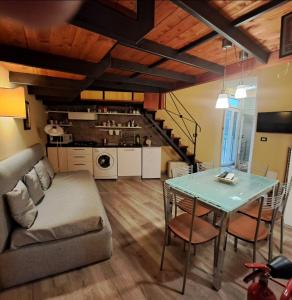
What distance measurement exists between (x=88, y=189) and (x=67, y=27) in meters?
2.07

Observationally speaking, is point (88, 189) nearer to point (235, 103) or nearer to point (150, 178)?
point (150, 178)

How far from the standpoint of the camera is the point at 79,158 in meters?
4.73

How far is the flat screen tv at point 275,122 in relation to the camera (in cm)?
359

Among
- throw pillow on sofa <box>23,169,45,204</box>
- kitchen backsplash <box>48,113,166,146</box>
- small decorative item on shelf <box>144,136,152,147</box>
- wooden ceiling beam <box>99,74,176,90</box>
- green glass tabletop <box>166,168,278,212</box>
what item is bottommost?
throw pillow on sofa <box>23,169,45,204</box>

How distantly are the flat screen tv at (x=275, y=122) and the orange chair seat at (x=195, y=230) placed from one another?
287cm

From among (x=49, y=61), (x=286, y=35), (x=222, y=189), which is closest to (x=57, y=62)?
(x=49, y=61)

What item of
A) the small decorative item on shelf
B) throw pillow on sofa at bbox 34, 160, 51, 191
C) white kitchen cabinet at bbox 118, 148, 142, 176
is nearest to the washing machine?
white kitchen cabinet at bbox 118, 148, 142, 176

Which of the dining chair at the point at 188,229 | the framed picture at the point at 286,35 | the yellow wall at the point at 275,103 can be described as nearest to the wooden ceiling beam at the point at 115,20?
the framed picture at the point at 286,35

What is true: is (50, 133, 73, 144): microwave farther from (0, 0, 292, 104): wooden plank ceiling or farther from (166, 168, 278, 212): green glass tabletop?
(166, 168, 278, 212): green glass tabletop

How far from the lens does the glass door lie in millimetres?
6412

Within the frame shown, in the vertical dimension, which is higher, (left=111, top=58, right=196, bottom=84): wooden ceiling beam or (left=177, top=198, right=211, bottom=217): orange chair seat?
(left=111, top=58, right=196, bottom=84): wooden ceiling beam

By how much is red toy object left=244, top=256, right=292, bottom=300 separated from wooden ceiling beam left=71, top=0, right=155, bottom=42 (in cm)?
165

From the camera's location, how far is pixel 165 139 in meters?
5.34

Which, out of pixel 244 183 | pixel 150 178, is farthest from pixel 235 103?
pixel 244 183
